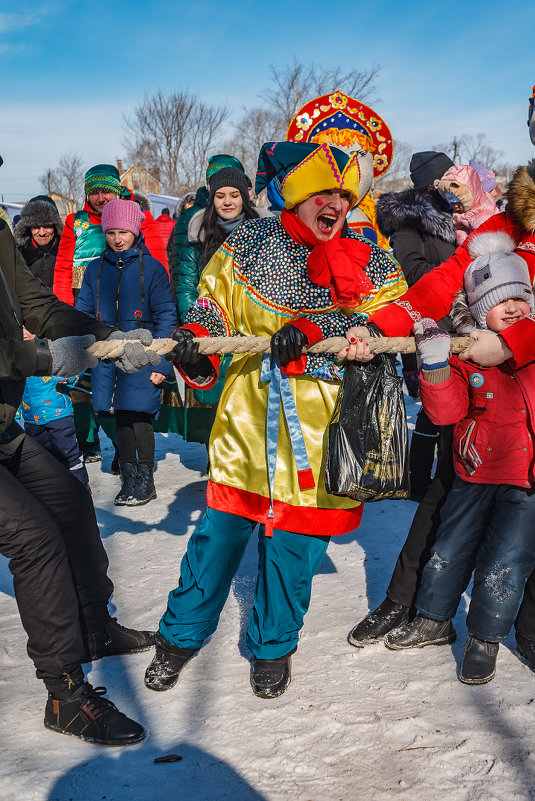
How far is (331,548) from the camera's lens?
3.61 m

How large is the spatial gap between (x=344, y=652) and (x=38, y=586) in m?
1.20

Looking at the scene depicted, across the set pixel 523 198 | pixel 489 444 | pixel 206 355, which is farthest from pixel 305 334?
pixel 523 198

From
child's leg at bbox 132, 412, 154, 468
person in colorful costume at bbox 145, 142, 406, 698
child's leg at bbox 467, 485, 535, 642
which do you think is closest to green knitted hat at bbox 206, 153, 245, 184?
child's leg at bbox 132, 412, 154, 468

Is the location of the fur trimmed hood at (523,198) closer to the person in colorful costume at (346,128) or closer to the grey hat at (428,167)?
the person in colorful costume at (346,128)

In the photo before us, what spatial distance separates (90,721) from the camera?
84.2 inches

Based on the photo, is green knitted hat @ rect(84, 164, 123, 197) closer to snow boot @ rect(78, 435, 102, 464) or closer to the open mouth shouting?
snow boot @ rect(78, 435, 102, 464)

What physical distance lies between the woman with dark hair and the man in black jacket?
5.19 feet

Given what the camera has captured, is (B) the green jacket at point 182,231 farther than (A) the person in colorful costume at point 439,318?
Yes

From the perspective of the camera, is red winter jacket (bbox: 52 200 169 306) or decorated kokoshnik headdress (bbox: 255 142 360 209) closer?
decorated kokoshnik headdress (bbox: 255 142 360 209)

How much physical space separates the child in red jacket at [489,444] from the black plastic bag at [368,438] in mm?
141

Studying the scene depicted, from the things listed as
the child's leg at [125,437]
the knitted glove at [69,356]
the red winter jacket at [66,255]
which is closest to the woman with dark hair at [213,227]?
the red winter jacket at [66,255]

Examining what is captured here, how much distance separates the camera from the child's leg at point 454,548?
8.03 ft

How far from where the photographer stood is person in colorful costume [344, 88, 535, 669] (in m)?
2.22

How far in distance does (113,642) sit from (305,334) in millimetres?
1452
